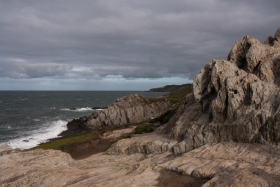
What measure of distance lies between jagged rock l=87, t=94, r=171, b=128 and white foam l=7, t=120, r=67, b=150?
12.4 m

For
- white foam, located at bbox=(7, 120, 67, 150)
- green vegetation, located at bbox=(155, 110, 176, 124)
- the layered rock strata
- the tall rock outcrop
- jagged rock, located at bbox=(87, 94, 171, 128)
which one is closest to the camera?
the layered rock strata

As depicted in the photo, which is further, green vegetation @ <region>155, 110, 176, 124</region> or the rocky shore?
green vegetation @ <region>155, 110, 176, 124</region>

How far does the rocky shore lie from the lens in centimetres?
2372

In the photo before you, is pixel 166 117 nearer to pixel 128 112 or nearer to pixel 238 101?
pixel 238 101

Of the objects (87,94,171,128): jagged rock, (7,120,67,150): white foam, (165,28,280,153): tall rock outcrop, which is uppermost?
(165,28,280,153): tall rock outcrop

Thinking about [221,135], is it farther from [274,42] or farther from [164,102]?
[164,102]

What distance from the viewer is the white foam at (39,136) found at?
67.0 metres

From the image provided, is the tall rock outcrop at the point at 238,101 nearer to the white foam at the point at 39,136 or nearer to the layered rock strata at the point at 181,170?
the layered rock strata at the point at 181,170

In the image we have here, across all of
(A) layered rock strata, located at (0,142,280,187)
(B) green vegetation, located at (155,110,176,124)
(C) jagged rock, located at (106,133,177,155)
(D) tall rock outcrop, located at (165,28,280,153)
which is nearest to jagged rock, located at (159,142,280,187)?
(A) layered rock strata, located at (0,142,280,187)

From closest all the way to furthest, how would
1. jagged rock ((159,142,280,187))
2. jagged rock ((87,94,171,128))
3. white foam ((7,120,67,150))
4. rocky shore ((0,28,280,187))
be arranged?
jagged rock ((159,142,280,187)) < rocky shore ((0,28,280,187)) < white foam ((7,120,67,150)) < jagged rock ((87,94,171,128))

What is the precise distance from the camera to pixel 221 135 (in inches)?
1225

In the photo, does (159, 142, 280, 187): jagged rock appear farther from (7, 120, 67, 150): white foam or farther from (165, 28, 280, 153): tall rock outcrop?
(7, 120, 67, 150): white foam

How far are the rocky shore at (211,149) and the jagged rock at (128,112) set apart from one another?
56281 mm

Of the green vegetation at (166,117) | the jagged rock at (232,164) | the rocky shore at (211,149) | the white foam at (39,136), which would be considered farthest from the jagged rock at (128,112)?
the jagged rock at (232,164)
